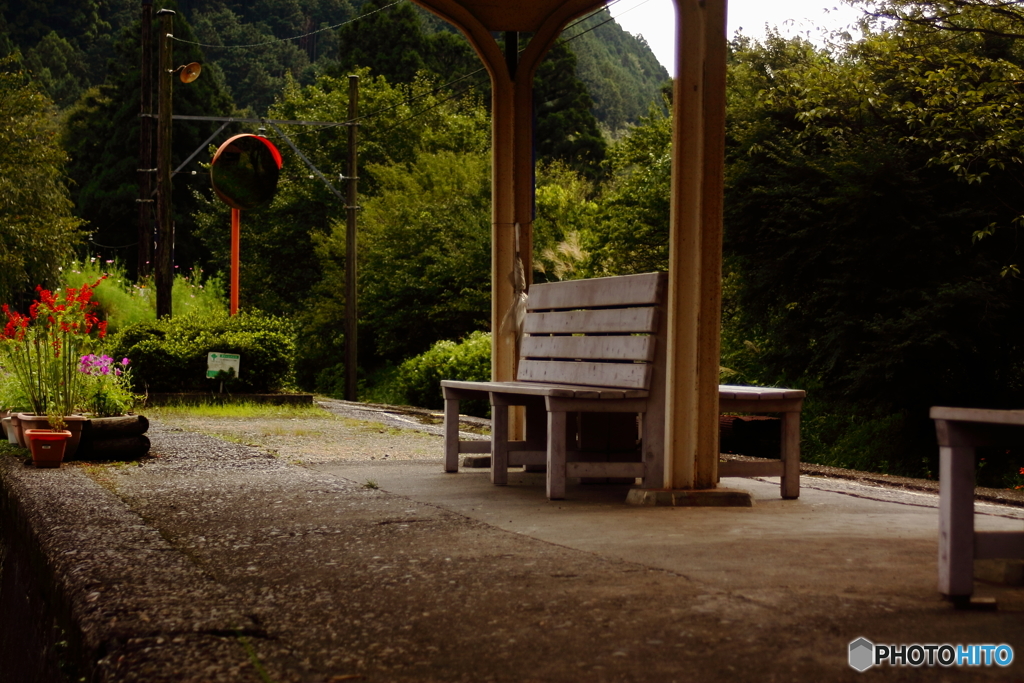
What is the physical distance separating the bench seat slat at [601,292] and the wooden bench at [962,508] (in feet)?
7.54

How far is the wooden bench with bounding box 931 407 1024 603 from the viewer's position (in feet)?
10.2

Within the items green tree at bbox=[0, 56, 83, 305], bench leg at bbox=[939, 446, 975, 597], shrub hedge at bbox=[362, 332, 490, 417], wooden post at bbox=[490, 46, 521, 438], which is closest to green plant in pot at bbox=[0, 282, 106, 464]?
wooden post at bbox=[490, 46, 521, 438]

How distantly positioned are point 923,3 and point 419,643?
→ 1576 centimetres

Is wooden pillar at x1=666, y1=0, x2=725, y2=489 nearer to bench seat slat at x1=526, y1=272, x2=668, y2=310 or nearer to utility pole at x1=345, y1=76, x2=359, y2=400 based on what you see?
bench seat slat at x1=526, y1=272, x2=668, y2=310

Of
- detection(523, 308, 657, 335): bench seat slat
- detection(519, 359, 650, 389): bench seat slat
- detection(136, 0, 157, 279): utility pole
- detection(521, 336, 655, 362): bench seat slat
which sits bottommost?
detection(519, 359, 650, 389): bench seat slat

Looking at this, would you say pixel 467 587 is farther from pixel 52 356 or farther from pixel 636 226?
pixel 636 226

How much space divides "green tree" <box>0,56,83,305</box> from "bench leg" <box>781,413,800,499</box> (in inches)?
1195

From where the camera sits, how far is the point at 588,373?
6.03m

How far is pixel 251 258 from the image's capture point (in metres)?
43.6

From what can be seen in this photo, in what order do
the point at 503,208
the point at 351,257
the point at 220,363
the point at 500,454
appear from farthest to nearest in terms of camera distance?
the point at 351,257
the point at 220,363
the point at 503,208
the point at 500,454

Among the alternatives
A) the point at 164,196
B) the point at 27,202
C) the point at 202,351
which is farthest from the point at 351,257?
the point at 27,202

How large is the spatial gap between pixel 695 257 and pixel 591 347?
0.94 metres

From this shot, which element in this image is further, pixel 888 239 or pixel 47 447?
pixel 888 239

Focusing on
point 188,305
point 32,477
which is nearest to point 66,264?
point 188,305
